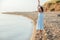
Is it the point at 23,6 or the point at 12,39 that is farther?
the point at 23,6

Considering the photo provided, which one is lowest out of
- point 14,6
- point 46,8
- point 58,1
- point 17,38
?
point 14,6

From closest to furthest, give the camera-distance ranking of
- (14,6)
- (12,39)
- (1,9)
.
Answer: (12,39)
(1,9)
(14,6)

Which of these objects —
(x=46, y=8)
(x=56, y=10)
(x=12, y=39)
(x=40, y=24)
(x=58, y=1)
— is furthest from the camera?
(x=46, y=8)

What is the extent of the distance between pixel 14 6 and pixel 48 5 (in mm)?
13669

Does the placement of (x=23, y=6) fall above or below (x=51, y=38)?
below

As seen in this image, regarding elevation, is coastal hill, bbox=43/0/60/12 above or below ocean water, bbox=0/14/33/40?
below

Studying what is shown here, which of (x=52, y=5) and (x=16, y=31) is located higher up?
(x=16, y=31)

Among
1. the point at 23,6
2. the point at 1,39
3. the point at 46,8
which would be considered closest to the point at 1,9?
the point at 23,6

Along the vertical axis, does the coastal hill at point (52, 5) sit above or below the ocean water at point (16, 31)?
below

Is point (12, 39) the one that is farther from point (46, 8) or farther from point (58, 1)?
point (46, 8)

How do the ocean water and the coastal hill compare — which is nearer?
the ocean water

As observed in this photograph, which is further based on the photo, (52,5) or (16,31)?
(52,5)

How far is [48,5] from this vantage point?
107 feet

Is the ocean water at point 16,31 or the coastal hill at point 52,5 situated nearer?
the ocean water at point 16,31
